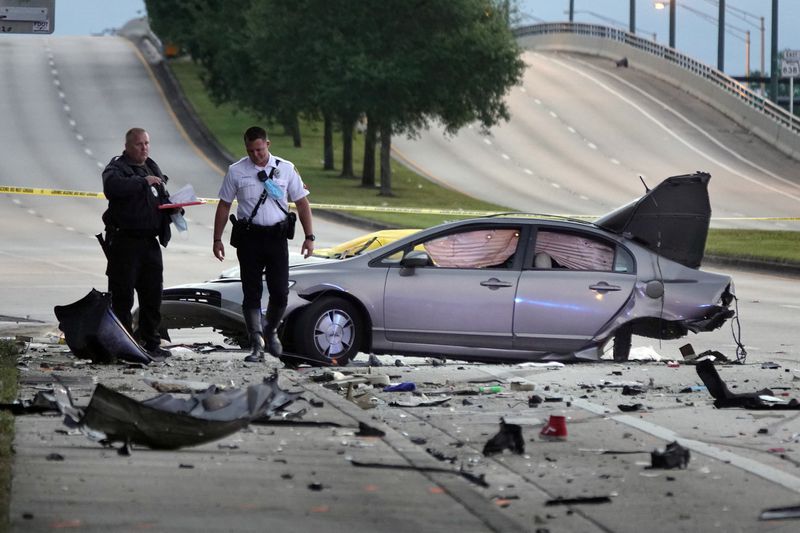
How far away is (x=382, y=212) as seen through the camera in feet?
141

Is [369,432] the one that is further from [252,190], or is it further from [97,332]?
[252,190]

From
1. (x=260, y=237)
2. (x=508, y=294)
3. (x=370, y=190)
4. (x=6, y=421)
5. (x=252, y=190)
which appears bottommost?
(x=6, y=421)

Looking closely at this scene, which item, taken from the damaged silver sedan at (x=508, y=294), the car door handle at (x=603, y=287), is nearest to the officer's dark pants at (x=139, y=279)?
the damaged silver sedan at (x=508, y=294)

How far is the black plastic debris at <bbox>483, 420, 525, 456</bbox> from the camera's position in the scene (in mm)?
8617

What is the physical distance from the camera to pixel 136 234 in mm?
13016

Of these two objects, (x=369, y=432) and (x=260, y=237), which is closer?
(x=369, y=432)

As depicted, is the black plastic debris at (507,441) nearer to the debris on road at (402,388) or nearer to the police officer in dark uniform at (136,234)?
the debris on road at (402,388)

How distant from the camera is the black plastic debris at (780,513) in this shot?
23.1ft

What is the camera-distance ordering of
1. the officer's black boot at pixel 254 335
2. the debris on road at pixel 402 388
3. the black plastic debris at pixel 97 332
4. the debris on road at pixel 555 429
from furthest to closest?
the officer's black boot at pixel 254 335, the black plastic debris at pixel 97 332, the debris on road at pixel 402 388, the debris on road at pixel 555 429

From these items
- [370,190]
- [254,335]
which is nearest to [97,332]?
[254,335]

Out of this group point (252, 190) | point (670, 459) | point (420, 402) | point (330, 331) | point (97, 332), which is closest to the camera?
point (670, 459)

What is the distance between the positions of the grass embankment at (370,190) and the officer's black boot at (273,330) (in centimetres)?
1719

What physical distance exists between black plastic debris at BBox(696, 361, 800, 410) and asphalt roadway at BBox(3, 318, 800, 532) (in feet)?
0.48

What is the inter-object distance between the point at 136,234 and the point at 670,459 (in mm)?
5980
